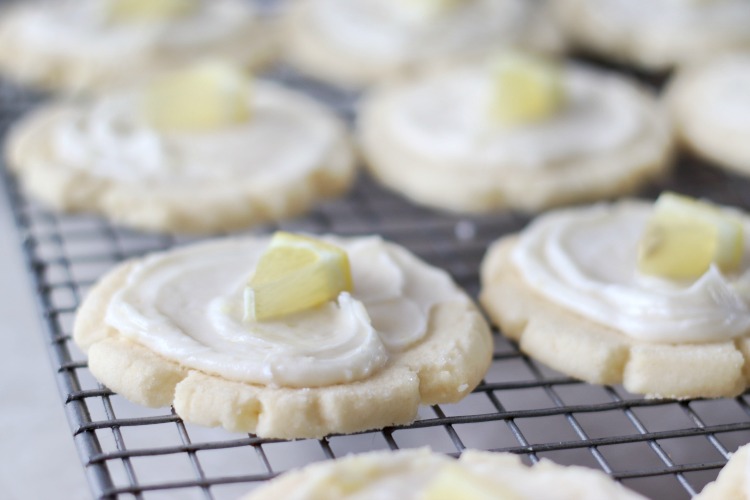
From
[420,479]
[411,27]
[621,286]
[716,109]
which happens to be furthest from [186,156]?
[716,109]

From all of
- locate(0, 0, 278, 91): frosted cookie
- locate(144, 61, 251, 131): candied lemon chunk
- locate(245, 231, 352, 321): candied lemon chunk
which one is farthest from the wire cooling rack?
locate(0, 0, 278, 91): frosted cookie

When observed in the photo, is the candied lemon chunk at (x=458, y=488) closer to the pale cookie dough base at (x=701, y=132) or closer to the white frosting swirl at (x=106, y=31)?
the pale cookie dough base at (x=701, y=132)

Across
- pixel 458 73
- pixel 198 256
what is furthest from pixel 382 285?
pixel 458 73

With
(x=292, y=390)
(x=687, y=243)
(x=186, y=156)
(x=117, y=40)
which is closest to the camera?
(x=292, y=390)

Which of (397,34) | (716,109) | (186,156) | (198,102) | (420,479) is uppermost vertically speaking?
(397,34)

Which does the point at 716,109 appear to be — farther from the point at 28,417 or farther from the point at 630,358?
the point at 28,417

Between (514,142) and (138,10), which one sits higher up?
(138,10)

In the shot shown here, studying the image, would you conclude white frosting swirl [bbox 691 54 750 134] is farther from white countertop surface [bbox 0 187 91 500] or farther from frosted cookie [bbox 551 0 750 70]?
white countertop surface [bbox 0 187 91 500]
